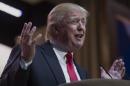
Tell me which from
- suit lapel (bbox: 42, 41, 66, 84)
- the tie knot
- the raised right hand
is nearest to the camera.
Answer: the raised right hand

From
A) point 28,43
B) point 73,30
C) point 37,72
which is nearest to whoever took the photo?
point 28,43

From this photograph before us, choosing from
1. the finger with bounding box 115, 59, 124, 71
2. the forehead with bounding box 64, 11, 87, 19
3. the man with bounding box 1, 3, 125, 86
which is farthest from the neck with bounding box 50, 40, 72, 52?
the finger with bounding box 115, 59, 124, 71

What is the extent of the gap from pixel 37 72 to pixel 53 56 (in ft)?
0.49

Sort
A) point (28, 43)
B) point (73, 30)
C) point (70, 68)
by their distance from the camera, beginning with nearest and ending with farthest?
1. point (28, 43)
2. point (70, 68)
3. point (73, 30)

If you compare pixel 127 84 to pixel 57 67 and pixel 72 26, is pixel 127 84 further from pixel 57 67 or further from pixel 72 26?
pixel 72 26

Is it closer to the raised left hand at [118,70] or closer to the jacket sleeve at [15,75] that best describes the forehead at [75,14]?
the raised left hand at [118,70]

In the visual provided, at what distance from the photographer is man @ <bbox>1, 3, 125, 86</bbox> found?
150 cm

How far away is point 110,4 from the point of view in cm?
411

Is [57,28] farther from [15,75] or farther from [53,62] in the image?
[15,75]

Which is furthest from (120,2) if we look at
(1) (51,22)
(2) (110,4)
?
(1) (51,22)

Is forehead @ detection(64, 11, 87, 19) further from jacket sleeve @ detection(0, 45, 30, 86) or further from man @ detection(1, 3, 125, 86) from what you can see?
jacket sleeve @ detection(0, 45, 30, 86)

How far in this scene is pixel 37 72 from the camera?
1.59 meters

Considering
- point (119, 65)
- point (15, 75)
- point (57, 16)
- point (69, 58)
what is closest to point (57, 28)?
point (57, 16)

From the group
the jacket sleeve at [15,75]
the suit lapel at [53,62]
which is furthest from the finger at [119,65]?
the jacket sleeve at [15,75]
